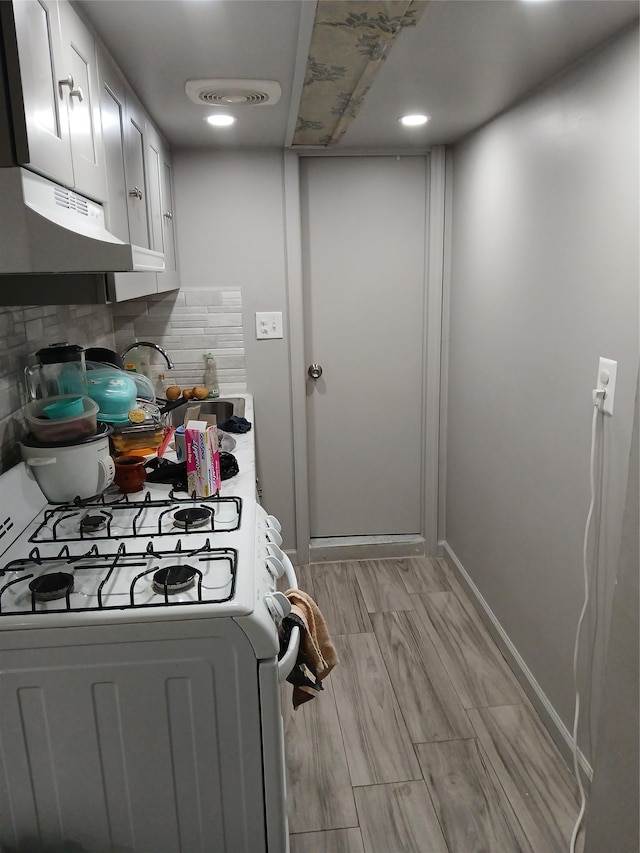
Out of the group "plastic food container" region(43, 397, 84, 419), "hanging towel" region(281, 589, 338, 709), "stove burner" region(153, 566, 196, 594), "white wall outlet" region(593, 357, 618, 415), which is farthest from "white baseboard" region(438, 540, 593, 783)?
"plastic food container" region(43, 397, 84, 419)

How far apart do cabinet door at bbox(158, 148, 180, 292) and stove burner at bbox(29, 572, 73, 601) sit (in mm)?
1384

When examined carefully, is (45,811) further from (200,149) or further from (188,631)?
(200,149)

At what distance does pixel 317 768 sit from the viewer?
6.75 ft

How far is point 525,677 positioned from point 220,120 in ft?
8.01

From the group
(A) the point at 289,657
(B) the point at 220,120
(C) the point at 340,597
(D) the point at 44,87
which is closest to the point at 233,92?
(B) the point at 220,120

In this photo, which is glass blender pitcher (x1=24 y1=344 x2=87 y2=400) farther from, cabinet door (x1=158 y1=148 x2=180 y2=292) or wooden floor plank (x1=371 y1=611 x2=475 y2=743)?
wooden floor plank (x1=371 y1=611 x2=475 y2=743)

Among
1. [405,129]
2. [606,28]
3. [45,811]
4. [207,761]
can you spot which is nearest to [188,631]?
[207,761]

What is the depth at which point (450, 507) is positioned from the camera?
339 centimetres

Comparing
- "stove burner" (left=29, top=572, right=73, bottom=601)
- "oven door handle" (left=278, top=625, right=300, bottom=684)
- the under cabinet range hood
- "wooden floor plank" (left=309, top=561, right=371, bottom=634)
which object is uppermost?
the under cabinet range hood

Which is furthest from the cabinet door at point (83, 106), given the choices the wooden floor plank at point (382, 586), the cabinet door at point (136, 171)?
the wooden floor plank at point (382, 586)

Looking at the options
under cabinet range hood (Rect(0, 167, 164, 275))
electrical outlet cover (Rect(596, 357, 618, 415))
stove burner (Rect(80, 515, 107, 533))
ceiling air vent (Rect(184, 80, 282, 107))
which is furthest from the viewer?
ceiling air vent (Rect(184, 80, 282, 107))

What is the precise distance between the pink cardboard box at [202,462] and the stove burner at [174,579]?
49cm

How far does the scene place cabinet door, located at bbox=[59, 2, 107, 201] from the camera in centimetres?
130

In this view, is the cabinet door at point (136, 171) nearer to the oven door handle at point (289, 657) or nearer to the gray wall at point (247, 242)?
the gray wall at point (247, 242)
